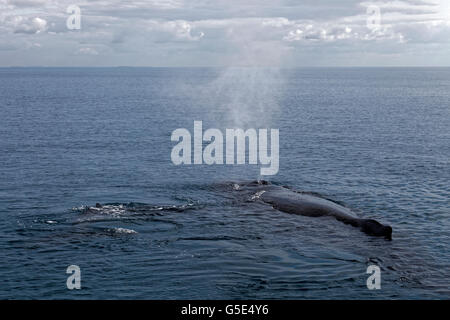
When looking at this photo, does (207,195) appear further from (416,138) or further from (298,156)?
(416,138)

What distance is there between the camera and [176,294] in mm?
33938

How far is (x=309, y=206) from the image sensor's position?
52.8 meters

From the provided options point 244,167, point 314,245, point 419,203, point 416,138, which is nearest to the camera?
point 314,245

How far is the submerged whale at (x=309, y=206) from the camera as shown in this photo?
4597cm

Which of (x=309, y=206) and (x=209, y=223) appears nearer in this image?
(x=209, y=223)

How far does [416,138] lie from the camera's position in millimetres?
103688

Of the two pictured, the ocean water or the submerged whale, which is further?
the submerged whale

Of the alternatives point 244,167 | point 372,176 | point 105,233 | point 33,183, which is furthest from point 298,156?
point 105,233

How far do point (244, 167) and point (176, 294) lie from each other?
46.4 m

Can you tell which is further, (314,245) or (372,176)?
(372,176)

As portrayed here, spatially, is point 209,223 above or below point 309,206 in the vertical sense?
below

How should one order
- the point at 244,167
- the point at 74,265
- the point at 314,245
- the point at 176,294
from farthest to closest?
the point at 244,167
the point at 314,245
the point at 74,265
the point at 176,294

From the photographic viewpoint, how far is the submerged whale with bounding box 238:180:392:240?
46.0 metres

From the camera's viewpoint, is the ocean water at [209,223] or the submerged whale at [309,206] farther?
the submerged whale at [309,206]
